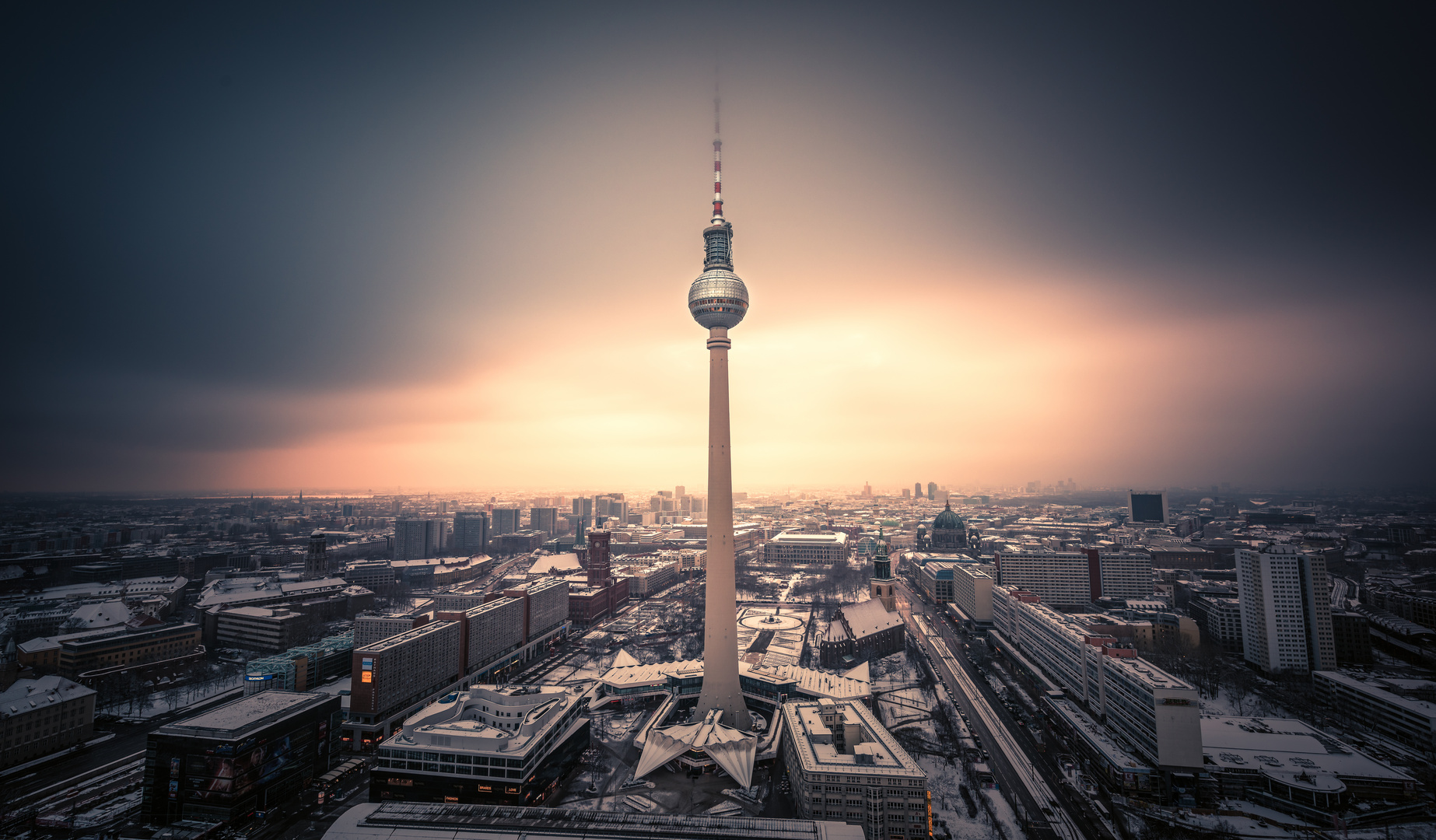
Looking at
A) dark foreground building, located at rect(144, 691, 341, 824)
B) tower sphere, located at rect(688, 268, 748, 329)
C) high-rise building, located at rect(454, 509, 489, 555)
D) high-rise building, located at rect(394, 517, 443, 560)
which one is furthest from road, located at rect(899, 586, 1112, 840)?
high-rise building, located at rect(394, 517, 443, 560)

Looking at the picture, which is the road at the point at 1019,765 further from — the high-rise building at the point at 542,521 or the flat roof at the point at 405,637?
the high-rise building at the point at 542,521

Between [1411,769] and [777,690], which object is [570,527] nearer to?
[777,690]

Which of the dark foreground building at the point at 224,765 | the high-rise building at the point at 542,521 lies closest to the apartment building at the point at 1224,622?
the dark foreground building at the point at 224,765

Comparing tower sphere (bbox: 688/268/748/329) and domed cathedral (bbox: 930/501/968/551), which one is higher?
tower sphere (bbox: 688/268/748/329)

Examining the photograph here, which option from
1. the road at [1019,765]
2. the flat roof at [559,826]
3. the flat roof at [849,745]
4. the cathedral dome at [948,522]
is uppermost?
the cathedral dome at [948,522]

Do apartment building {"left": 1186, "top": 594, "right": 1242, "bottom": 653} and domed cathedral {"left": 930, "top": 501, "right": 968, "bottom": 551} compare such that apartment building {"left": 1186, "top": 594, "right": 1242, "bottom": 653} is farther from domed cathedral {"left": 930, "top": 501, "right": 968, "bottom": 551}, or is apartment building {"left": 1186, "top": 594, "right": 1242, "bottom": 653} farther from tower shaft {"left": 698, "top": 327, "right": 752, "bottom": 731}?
domed cathedral {"left": 930, "top": 501, "right": 968, "bottom": 551}
